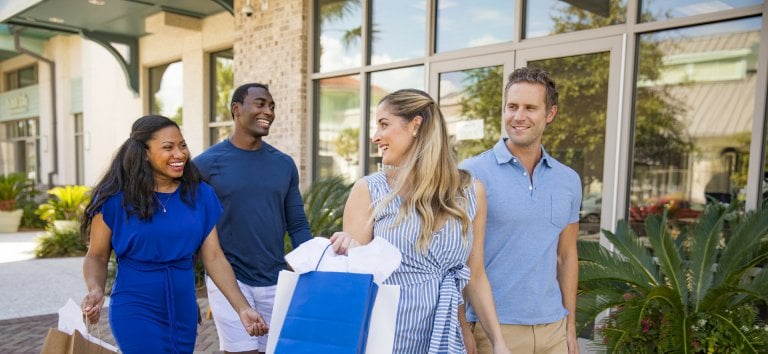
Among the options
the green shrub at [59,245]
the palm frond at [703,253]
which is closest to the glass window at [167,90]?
the green shrub at [59,245]

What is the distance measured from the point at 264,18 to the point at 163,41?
4.50 meters

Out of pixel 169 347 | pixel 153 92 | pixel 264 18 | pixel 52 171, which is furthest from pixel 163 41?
pixel 169 347

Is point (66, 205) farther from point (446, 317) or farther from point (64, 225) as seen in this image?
point (446, 317)

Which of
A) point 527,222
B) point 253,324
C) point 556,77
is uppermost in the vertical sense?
point 556,77

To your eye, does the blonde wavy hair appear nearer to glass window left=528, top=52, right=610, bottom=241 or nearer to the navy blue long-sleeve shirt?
the navy blue long-sleeve shirt

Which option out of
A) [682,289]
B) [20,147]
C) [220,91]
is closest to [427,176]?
[682,289]

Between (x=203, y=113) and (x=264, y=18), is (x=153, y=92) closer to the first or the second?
(x=203, y=113)

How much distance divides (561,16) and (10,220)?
497 inches

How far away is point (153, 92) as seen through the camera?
40.2ft

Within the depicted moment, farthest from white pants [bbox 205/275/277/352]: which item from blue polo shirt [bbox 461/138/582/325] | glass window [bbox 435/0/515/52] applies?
glass window [bbox 435/0/515/52]

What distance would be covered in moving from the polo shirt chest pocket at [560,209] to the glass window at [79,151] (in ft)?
54.4

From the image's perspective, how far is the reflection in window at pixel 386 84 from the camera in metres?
6.69

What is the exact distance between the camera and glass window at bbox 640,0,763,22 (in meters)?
4.52

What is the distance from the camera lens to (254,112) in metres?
3.12
